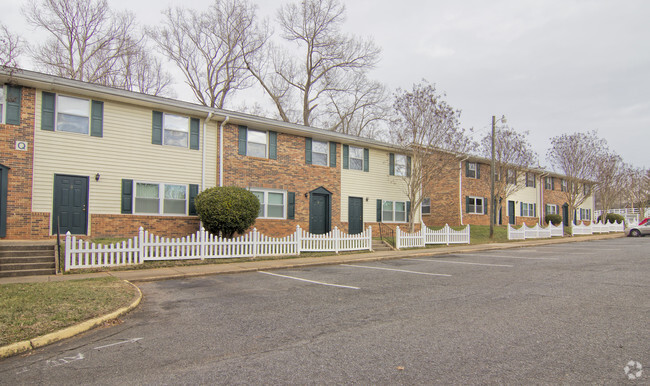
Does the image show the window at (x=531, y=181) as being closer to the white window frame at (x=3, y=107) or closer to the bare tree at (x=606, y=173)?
the bare tree at (x=606, y=173)

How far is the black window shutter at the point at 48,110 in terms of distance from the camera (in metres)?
13.3

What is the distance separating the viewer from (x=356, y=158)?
2152 cm

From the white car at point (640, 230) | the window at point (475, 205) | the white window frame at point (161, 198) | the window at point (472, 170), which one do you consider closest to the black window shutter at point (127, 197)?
the white window frame at point (161, 198)

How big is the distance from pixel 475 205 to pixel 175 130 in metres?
22.8

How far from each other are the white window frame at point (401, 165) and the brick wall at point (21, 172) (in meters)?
17.4

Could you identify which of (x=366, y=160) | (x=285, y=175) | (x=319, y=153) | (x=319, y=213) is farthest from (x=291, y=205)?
(x=366, y=160)

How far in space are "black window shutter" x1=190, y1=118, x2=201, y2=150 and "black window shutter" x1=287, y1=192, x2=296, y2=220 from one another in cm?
485

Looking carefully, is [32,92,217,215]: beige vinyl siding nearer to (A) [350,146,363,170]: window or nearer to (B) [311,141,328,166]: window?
(B) [311,141,328,166]: window

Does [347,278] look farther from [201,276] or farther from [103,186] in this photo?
[103,186]

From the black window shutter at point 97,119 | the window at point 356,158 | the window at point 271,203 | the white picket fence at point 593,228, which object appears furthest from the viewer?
the white picket fence at point 593,228

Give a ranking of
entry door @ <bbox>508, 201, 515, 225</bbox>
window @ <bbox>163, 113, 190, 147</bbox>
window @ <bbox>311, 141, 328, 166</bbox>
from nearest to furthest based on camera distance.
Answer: window @ <bbox>163, 113, 190, 147</bbox>
window @ <bbox>311, 141, 328, 166</bbox>
entry door @ <bbox>508, 201, 515, 225</bbox>

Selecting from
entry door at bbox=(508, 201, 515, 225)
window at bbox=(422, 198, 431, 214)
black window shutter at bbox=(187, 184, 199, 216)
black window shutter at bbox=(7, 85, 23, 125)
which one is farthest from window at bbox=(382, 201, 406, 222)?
black window shutter at bbox=(7, 85, 23, 125)

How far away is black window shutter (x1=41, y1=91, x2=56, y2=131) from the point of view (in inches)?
525

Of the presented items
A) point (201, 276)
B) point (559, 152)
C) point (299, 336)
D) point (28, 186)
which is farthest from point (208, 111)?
point (559, 152)
